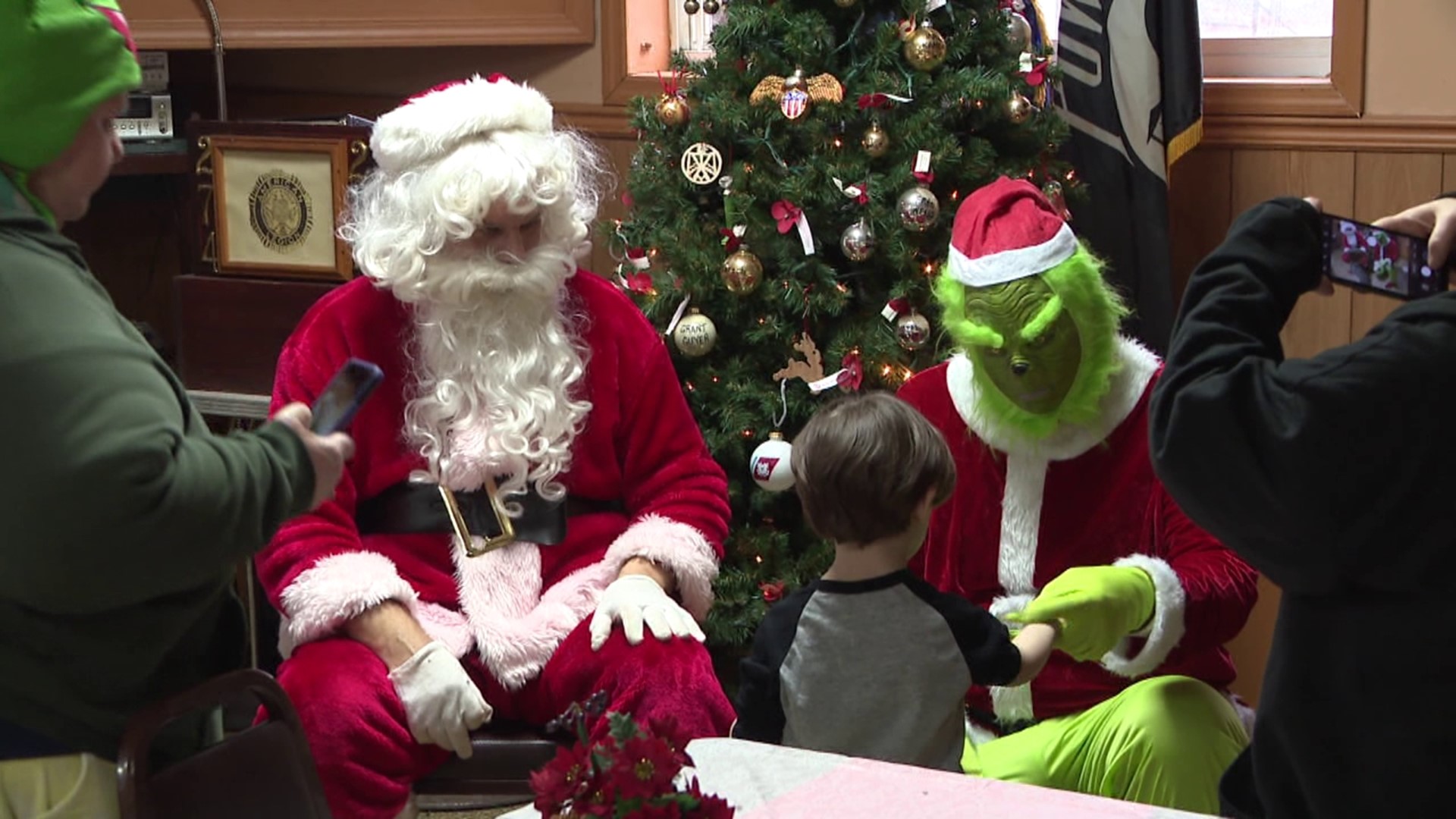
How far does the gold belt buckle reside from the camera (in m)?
2.54

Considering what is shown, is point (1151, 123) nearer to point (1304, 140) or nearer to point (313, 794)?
point (1304, 140)

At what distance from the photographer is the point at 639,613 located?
243 centimetres

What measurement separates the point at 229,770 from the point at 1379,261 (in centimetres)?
127

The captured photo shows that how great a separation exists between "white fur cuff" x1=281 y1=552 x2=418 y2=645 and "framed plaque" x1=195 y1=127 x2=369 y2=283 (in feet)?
2.73

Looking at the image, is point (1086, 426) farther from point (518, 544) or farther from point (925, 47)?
point (925, 47)

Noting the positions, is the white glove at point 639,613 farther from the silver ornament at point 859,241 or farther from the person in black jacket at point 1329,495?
the person in black jacket at point 1329,495

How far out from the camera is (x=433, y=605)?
2.53m

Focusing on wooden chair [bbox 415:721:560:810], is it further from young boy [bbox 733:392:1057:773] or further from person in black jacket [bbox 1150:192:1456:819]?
person in black jacket [bbox 1150:192:1456:819]

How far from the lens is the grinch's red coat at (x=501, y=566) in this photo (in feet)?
7.72

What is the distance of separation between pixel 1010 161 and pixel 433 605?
1427mm

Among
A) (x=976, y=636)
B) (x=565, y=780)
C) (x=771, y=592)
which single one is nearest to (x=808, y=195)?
(x=771, y=592)

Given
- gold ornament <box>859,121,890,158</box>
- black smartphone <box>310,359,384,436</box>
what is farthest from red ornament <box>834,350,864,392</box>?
black smartphone <box>310,359,384,436</box>

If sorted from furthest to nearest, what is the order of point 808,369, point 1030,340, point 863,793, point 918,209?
point 808,369 < point 918,209 < point 1030,340 < point 863,793

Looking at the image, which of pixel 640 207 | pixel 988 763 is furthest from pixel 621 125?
pixel 988 763
